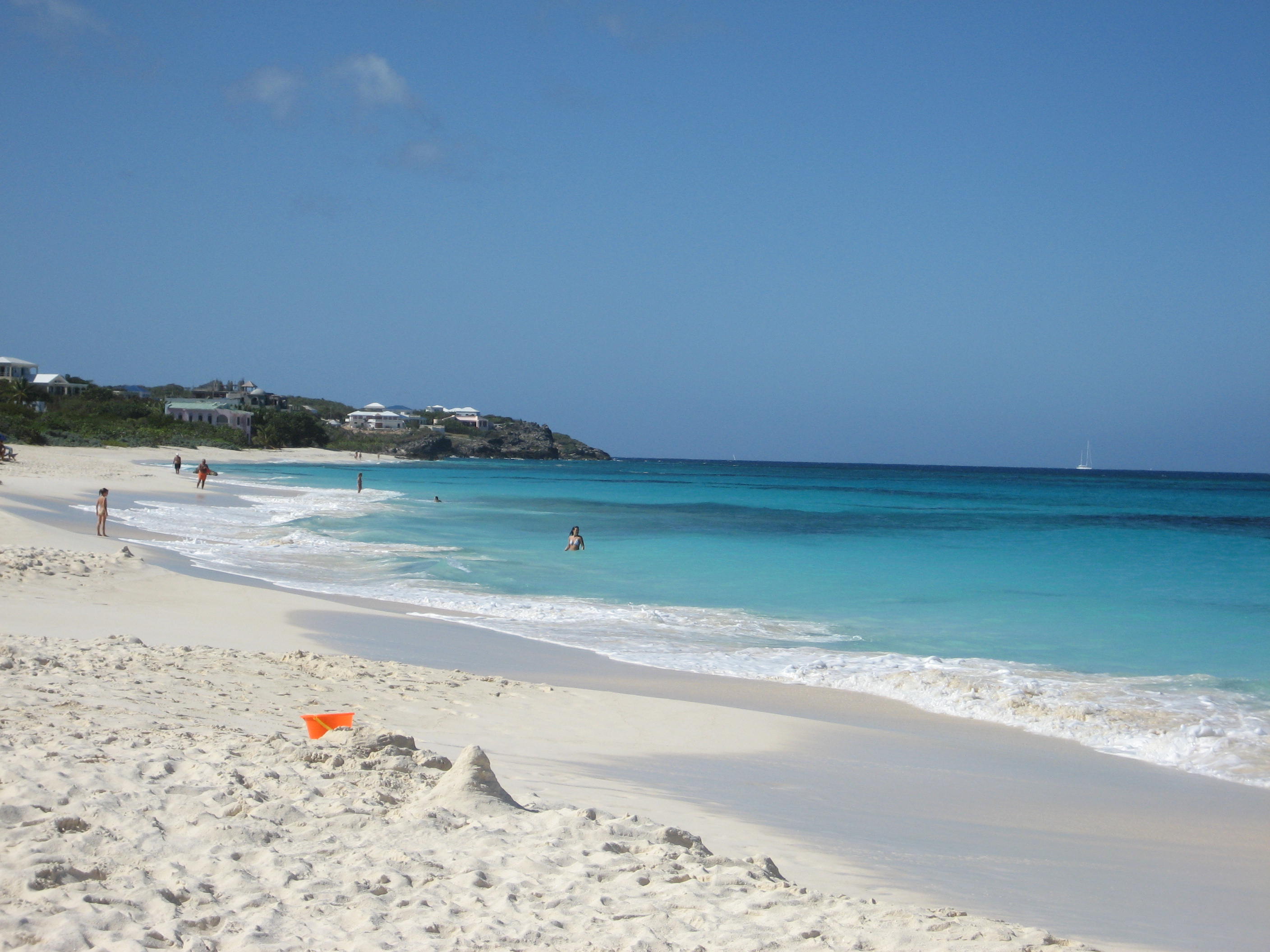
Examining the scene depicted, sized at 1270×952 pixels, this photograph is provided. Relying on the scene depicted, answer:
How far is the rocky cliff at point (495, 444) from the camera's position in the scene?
422 feet

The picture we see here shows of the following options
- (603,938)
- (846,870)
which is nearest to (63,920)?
(603,938)

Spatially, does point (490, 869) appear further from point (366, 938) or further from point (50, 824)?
point (50, 824)

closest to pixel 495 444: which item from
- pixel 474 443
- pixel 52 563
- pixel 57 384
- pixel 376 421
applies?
pixel 474 443

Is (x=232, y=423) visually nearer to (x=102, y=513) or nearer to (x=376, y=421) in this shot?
(x=376, y=421)

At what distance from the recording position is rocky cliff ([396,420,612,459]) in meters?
129

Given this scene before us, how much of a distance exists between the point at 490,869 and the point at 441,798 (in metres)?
0.80

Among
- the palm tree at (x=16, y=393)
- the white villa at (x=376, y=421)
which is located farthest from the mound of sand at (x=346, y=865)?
the white villa at (x=376, y=421)

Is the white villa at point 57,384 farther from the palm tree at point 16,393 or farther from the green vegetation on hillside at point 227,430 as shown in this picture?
the palm tree at point 16,393

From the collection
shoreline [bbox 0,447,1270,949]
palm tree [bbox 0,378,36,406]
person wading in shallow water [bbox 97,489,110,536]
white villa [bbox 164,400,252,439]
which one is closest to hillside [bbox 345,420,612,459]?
white villa [bbox 164,400,252,439]

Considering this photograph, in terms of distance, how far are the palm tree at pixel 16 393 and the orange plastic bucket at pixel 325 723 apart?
72816 millimetres

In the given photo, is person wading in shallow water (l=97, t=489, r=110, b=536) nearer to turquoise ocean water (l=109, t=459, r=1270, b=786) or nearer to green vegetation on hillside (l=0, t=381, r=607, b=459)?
turquoise ocean water (l=109, t=459, r=1270, b=786)

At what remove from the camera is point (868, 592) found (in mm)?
18391

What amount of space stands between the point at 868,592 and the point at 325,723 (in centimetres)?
1400

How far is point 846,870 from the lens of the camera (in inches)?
188
